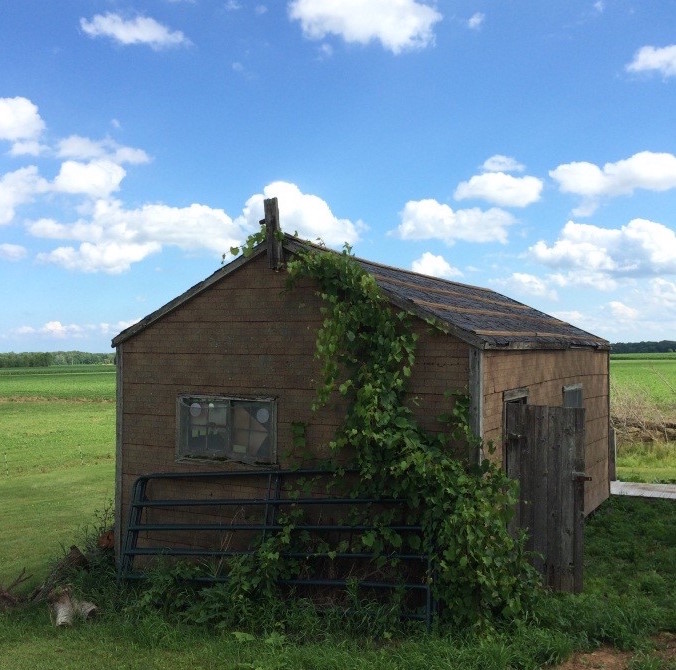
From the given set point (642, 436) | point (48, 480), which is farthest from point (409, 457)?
point (642, 436)

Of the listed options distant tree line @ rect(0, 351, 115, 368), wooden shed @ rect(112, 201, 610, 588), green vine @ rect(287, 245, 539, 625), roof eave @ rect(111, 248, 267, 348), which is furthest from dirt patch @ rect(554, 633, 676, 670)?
distant tree line @ rect(0, 351, 115, 368)

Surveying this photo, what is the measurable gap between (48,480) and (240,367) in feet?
37.9

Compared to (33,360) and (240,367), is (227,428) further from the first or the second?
(33,360)

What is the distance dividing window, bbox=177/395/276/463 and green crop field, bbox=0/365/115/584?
2.69 metres

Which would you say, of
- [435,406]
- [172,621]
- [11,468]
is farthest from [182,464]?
[11,468]

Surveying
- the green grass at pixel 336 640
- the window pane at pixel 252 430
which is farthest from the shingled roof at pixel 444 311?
the green grass at pixel 336 640

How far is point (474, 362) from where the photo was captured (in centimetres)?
775

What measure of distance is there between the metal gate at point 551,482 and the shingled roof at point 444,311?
3.32 feet

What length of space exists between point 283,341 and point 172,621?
3.50 meters

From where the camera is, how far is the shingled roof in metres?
7.88

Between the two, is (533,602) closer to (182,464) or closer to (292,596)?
(292,596)

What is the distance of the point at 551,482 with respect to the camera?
8.72m

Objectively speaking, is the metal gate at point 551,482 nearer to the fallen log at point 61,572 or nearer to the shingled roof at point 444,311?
the shingled roof at point 444,311

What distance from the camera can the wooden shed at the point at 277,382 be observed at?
7977 mm
